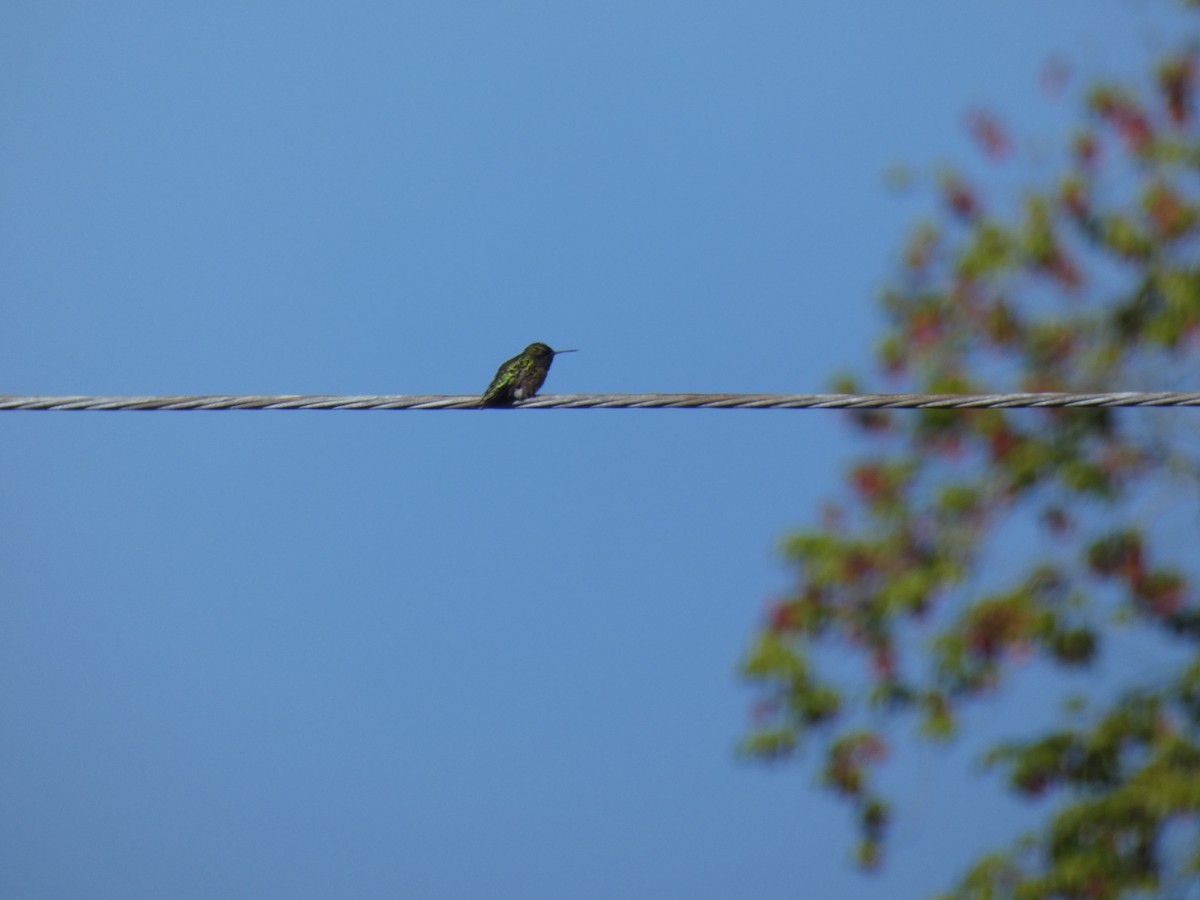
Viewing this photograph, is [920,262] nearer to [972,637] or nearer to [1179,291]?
[1179,291]

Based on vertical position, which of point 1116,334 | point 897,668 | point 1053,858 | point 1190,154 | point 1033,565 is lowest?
point 1053,858

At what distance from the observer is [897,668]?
11.8 m

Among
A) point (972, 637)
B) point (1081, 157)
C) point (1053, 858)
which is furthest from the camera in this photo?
point (1081, 157)

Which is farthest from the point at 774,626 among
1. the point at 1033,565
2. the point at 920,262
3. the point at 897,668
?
the point at 920,262

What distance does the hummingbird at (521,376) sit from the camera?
25.2 feet

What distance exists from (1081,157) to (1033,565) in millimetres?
3085

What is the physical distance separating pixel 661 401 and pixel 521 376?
1778mm

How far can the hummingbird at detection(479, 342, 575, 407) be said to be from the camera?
25.2 ft

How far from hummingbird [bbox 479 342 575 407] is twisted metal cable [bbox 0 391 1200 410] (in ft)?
2.07

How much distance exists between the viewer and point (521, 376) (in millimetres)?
8266

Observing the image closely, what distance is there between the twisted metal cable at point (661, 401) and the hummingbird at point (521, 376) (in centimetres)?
63

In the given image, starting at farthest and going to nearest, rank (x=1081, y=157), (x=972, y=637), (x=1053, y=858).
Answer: (x=1081, y=157) → (x=972, y=637) → (x=1053, y=858)

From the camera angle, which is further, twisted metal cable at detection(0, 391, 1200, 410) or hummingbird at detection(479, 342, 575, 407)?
hummingbird at detection(479, 342, 575, 407)

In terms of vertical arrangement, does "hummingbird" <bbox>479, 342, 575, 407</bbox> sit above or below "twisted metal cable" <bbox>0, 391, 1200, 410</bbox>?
above
